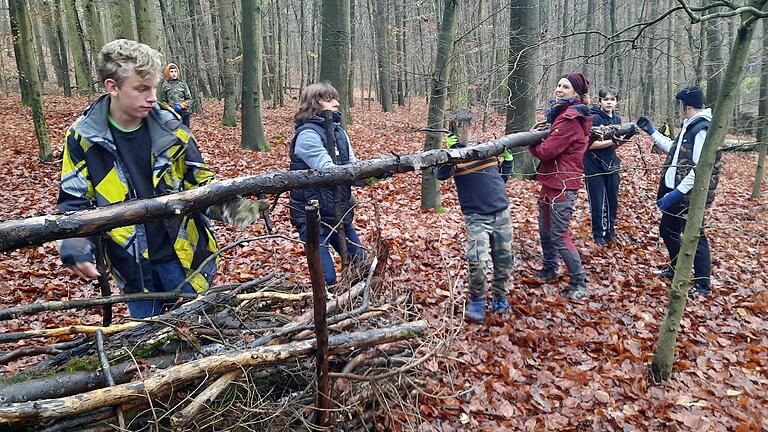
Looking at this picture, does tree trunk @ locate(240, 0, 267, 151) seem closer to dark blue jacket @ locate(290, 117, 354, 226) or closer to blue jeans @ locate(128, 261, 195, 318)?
dark blue jacket @ locate(290, 117, 354, 226)

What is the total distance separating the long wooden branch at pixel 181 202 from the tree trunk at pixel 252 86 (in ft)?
30.6

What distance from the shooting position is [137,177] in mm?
2623

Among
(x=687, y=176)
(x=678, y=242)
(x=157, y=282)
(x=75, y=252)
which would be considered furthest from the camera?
(x=678, y=242)

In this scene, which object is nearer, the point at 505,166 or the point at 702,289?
the point at 505,166

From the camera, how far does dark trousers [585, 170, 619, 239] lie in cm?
657

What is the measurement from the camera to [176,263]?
283cm

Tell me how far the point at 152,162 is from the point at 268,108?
2028 centimetres

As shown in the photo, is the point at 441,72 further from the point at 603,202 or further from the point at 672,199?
the point at 672,199

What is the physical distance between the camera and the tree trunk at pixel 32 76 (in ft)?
31.3

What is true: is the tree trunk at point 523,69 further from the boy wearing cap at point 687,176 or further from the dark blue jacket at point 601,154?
the boy wearing cap at point 687,176

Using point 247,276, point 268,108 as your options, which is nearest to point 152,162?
point 247,276

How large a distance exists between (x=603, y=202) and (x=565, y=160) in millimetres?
2041

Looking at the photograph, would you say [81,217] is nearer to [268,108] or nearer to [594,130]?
[594,130]

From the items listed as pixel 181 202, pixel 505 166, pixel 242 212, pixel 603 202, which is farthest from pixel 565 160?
pixel 181 202
